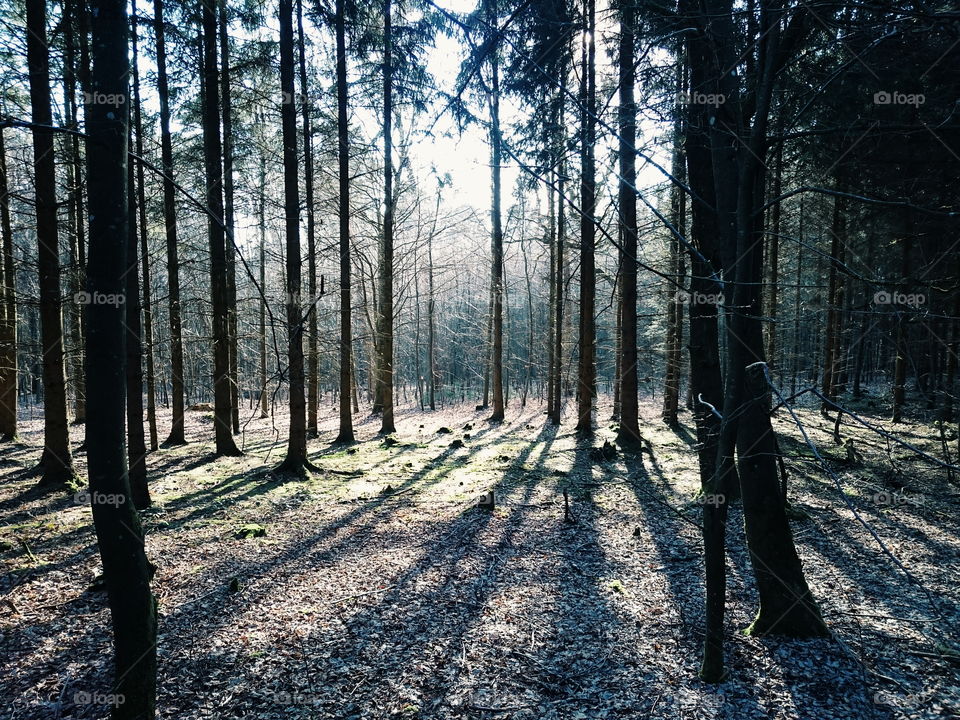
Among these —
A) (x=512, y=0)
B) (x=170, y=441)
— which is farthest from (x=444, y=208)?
(x=512, y=0)

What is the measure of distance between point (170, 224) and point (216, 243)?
1147 mm

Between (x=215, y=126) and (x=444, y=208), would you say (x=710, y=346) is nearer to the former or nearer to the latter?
(x=215, y=126)

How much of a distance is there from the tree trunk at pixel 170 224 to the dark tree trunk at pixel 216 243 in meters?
0.65

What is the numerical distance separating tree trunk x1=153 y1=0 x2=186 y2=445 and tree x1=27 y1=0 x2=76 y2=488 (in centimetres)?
149

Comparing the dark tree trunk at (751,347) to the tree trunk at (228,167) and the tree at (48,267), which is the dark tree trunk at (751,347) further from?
the tree trunk at (228,167)

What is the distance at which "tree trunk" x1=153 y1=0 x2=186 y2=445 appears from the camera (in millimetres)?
8250

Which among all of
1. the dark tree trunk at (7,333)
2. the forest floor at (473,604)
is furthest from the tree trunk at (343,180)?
the dark tree trunk at (7,333)

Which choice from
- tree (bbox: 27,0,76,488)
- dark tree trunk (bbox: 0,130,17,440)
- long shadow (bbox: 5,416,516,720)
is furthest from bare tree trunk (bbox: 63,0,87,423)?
long shadow (bbox: 5,416,516,720)

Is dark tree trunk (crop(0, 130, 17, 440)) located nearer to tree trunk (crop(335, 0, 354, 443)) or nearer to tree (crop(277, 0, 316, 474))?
tree (crop(277, 0, 316, 474))

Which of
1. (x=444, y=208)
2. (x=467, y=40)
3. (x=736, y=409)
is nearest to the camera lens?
(x=467, y=40)

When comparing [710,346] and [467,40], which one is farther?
[710,346]

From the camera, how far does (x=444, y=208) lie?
18.8 meters

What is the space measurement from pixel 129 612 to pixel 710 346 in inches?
207

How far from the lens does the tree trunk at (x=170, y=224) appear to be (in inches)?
325
